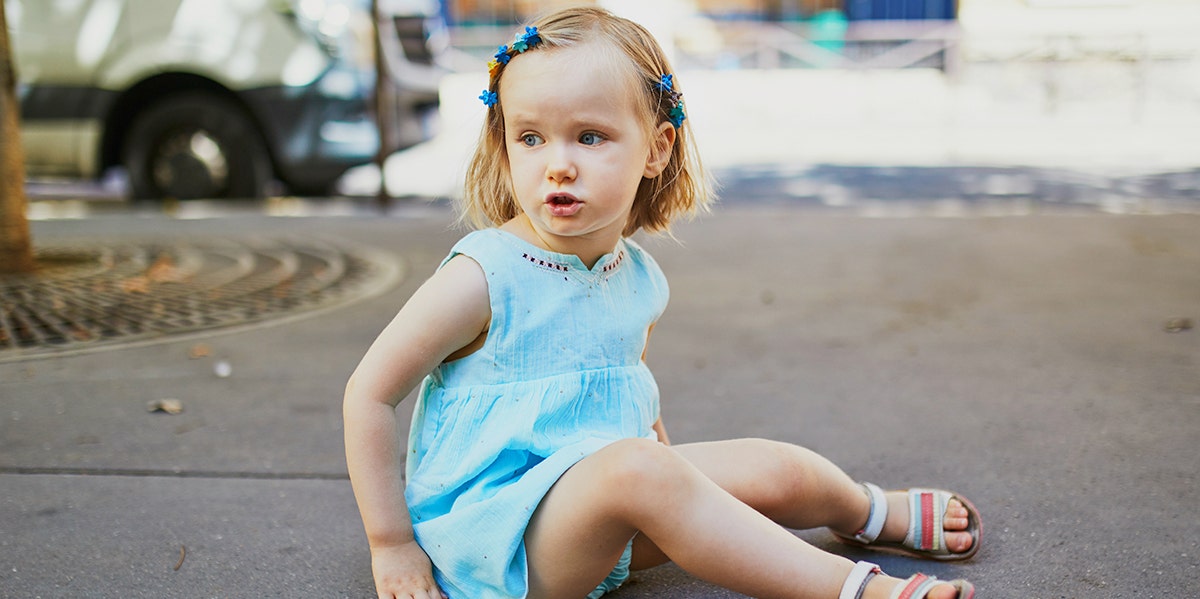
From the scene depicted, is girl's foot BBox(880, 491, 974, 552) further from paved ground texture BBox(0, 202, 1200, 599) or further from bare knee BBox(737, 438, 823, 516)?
bare knee BBox(737, 438, 823, 516)

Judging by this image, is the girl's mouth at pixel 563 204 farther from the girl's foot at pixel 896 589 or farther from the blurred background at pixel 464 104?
the girl's foot at pixel 896 589

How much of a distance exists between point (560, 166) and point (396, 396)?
45cm

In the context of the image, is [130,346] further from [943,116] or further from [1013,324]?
[943,116]

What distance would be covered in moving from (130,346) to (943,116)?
12.9 meters

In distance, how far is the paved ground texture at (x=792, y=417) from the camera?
217cm

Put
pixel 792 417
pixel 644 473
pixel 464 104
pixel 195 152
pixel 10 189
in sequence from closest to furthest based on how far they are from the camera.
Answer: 1. pixel 644 473
2. pixel 792 417
3. pixel 10 189
4. pixel 195 152
5. pixel 464 104

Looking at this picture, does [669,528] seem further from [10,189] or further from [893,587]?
[10,189]

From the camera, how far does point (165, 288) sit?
469cm

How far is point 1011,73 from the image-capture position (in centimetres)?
1573

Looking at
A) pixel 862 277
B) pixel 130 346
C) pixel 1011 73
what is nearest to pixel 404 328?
pixel 130 346

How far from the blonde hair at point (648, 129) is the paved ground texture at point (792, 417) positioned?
2.28 ft

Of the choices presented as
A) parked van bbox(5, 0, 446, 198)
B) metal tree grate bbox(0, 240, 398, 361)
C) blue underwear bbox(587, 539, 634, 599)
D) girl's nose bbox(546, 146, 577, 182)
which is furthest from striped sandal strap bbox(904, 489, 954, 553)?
parked van bbox(5, 0, 446, 198)

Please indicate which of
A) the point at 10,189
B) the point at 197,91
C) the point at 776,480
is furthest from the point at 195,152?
the point at 776,480

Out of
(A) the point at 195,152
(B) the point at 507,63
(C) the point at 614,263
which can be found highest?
(B) the point at 507,63
